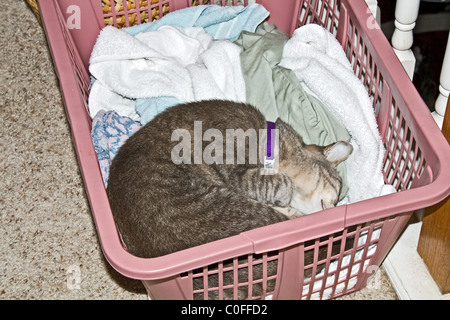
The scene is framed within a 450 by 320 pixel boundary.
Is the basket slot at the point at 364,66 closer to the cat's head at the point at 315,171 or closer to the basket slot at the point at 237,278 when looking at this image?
the cat's head at the point at 315,171

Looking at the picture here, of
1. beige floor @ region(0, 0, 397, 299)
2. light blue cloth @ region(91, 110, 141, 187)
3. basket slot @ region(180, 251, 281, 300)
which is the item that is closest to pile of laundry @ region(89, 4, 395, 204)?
light blue cloth @ region(91, 110, 141, 187)

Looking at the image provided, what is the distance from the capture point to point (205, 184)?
4.47 ft

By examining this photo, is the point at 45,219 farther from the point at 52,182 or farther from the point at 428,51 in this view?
the point at 428,51

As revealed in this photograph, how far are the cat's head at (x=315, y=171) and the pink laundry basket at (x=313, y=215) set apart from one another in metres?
0.14

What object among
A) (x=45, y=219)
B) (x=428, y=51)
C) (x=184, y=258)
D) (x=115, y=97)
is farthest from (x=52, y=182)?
(x=428, y=51)

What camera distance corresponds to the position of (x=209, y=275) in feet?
4.01

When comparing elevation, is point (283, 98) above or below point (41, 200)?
above

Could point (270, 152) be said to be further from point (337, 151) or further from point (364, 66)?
point (364, 66)

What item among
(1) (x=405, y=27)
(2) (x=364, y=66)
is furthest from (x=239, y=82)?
(1) (x=405, y=27)

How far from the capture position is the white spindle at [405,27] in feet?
4.86

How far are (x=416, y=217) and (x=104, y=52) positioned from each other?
101 cm

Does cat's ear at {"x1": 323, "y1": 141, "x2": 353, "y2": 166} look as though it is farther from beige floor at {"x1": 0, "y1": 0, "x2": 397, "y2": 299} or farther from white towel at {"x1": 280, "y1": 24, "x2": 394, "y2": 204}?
beige floor at {"x1": 0, "y1": 0, "x2": 397, "y2": 299}

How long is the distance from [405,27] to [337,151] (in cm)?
40

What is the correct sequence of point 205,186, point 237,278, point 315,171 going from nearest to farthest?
point 237,278, point 205,186, point 315,171
